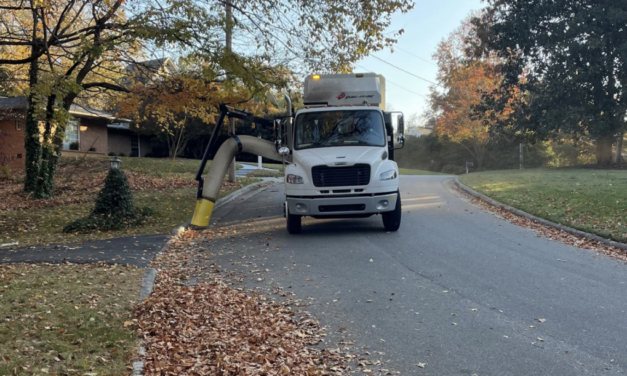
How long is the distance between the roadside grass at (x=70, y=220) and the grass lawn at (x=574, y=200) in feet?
29.9

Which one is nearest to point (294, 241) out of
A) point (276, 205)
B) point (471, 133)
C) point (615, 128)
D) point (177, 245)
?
point (177, 245)

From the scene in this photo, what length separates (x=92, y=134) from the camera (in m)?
32.8

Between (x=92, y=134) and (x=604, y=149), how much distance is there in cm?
3076

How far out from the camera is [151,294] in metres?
6.57

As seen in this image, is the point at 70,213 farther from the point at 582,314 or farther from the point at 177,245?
the point at 582,314

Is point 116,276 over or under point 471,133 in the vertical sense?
under

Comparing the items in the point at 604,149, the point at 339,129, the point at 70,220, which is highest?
the point at 604,149

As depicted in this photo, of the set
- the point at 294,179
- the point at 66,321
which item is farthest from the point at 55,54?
the point at 66,321

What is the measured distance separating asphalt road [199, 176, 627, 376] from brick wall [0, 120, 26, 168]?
65.0ft

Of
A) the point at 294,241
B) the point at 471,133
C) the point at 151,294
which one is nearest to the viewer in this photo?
the point at 151,294

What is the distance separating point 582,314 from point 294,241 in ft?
18.5

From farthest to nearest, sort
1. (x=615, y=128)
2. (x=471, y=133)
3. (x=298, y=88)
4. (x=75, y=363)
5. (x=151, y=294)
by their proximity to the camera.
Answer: (x=471, y=133) → (x=615, y=128) → (x=298, y=88) → (x=151, y=294) → (x=75, y=363)

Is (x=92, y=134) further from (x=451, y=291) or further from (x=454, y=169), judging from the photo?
(x=454, y=169)

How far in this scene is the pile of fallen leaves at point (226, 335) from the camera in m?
4.38
